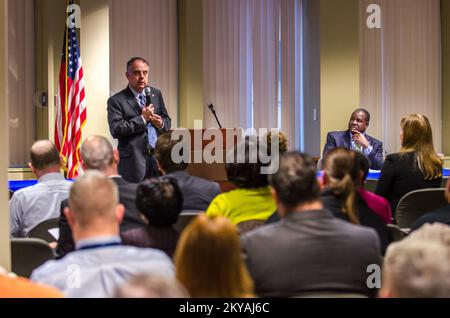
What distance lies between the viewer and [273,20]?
8.59m

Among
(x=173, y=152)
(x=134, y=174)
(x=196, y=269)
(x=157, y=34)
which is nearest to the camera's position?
(x=196, y=269)

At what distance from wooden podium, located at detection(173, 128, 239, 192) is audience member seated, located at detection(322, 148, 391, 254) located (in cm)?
Result: 227

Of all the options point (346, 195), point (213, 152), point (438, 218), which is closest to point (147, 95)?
point (213, 152)

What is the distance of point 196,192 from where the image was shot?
3.66m

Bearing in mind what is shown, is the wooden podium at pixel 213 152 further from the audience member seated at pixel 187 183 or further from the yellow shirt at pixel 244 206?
the yellow shirt at pixel 244 206

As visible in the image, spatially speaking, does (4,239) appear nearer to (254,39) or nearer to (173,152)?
(173,152)

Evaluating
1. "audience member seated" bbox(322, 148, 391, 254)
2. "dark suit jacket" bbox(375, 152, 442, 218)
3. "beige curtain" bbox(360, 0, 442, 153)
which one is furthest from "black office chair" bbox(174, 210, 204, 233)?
"beige curtain" bbox(360, 0, 442, 153)

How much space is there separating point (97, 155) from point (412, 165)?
2.05m

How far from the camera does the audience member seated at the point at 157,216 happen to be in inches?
99.8

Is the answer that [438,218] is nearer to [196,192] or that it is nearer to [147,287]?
[196,192]

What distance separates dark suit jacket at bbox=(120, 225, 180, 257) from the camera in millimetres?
2518

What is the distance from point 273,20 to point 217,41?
0.91 m

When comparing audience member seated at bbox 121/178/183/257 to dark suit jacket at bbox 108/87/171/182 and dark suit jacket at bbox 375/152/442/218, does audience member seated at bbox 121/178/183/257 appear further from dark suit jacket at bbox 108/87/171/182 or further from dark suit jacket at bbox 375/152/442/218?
dark suit jacket at bbox 108/87/171/182
